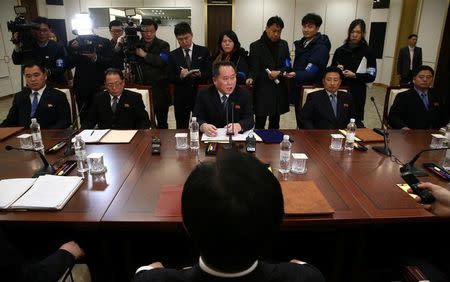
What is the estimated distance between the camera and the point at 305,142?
2.21m

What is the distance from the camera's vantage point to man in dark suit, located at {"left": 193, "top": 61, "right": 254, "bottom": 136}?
2.58 metres

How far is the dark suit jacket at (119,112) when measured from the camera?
2.77m

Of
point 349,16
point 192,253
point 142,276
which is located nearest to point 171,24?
point 349,16

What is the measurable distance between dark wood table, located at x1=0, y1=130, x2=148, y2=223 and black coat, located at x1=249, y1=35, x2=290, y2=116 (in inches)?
57.6

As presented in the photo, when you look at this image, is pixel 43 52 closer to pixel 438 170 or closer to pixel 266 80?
pixel 266 80

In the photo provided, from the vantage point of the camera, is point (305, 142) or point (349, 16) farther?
point (349, 16)

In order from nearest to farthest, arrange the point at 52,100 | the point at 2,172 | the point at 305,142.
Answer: the point at 2,172
the point at 305,142
the point at 52,100

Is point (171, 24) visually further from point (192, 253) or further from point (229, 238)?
point (229, 238)

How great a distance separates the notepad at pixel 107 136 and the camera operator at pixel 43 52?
164cm

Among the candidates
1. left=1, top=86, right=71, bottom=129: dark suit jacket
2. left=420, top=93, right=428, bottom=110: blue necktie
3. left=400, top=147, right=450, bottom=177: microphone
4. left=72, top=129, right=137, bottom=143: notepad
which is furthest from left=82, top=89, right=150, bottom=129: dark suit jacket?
left=420, top=93, right=428, bottom=110: blue necktie

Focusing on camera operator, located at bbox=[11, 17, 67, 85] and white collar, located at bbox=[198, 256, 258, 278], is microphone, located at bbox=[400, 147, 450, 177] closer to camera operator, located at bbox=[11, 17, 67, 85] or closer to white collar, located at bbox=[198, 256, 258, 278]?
white collar, located at bbox=[198, 256, 258, 278]

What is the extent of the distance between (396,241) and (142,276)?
5.32 ft

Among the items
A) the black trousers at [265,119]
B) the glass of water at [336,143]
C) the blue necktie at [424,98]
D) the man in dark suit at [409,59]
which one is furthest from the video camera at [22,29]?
the man in dark suit at [409,59]

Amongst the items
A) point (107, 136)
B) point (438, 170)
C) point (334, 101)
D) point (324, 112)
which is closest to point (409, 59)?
point (334, 101)
